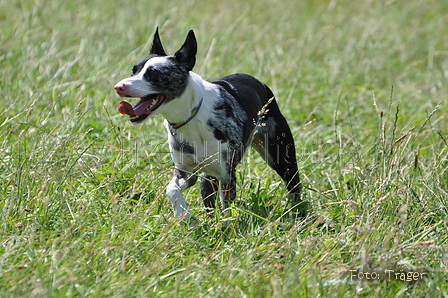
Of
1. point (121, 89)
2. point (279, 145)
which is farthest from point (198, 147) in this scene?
point (279, 145)

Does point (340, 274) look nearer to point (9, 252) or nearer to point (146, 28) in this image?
point (9, 252)

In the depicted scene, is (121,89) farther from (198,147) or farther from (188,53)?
(198,147)

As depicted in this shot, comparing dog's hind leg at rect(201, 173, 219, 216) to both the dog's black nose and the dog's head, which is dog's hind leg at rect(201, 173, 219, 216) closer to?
the dog's head

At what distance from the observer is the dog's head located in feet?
11.8

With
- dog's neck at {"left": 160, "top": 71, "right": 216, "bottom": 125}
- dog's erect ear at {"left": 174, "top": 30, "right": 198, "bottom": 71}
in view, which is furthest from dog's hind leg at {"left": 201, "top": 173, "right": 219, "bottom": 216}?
dog's erect ear at {"left": 174, "top": 30, "right": 198, "bottom": 71}

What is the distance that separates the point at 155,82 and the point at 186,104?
0.28 metres

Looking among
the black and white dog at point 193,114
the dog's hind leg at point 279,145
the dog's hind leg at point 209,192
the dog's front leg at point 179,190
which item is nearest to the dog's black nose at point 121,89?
the black and white dog at point 193,114

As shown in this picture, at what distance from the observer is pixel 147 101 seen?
12.3ft

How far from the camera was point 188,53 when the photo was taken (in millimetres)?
3908

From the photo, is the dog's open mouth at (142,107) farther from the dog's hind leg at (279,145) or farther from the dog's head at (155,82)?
the dog's hind leg at (279,145)

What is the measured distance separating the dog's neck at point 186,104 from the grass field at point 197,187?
48 cm

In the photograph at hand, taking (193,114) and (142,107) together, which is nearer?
(142,107)

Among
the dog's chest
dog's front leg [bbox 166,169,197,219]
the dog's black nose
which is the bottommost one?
dog's front leg [bbox 166,169,197,219]

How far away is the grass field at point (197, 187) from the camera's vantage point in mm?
3078
